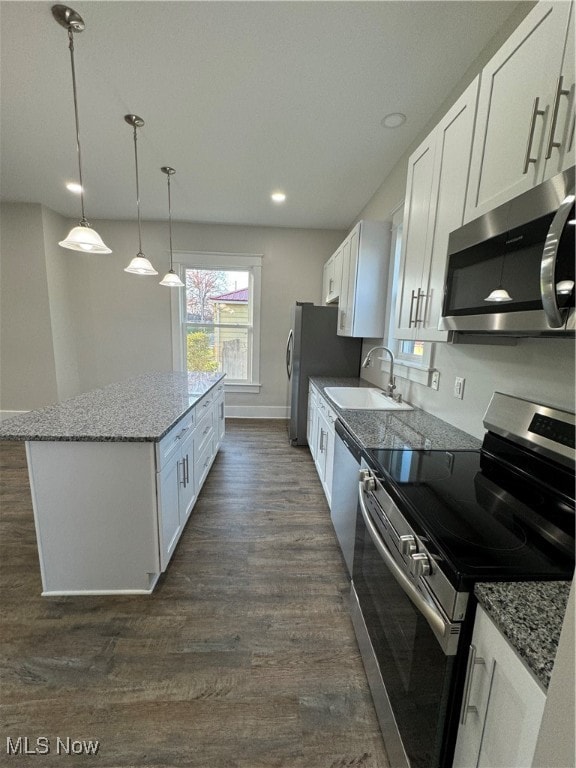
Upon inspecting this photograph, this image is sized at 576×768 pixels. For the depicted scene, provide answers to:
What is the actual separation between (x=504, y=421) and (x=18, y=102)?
3564 mm

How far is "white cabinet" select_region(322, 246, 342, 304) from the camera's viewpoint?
3645 mm

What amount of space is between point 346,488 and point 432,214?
4.88 ft

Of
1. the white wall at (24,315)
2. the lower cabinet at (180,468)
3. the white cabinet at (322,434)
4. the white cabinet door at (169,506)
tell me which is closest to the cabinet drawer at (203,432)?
the lower cabinet at (180,468)

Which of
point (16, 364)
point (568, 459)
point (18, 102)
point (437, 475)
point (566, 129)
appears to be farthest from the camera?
point (16, 364)

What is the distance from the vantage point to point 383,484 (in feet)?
3.82

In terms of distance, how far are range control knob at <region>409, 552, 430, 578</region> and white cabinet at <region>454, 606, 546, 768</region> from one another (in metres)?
0.13

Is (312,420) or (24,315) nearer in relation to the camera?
(312,420)

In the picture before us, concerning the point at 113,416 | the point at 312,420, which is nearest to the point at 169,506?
the point at 113,416

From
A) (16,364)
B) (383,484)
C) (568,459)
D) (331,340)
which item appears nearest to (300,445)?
(331,340)

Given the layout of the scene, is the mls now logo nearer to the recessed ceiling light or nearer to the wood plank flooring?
the wood plank flooring

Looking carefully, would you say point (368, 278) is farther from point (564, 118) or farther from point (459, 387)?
point (564, 118)

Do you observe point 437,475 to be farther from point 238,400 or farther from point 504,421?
point 238,400

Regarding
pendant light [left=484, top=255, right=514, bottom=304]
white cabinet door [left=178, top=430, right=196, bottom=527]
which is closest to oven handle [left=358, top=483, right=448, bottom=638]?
pendant light [left=484, top=255, right=514, bottom=304]

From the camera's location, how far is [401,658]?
0.97 m
